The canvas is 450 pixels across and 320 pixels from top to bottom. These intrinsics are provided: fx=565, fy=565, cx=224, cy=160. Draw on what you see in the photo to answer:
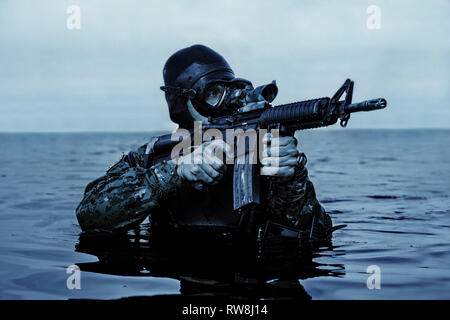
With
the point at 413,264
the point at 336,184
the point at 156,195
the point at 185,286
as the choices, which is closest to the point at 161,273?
the point at 185,286

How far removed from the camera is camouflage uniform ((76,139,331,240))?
4379 millimetres

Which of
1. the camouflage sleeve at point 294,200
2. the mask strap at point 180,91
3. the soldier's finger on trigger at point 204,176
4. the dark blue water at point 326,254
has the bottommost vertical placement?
the dark blue water at point 326,254

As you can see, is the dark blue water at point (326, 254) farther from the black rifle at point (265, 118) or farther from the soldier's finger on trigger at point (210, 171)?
the soldier's finger on trigger at point (210, 171)

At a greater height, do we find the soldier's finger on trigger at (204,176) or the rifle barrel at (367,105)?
the rifle barrel at (367,105)

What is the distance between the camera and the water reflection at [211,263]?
132 inches

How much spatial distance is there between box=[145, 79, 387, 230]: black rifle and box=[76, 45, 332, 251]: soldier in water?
13 centimetres

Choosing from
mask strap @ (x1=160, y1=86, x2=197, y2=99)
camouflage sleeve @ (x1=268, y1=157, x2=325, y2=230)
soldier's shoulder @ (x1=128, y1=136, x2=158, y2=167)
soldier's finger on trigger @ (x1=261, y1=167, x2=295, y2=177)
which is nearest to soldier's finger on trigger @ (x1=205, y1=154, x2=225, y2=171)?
soldier's finger on trigger @ (x1=261, y1=167, x2=295, y2=177)

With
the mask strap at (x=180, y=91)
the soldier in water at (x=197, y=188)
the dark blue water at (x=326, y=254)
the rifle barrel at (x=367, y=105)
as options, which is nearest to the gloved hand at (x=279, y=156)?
the soldier in water at (x=197, y=188)

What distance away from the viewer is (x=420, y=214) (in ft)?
22.8

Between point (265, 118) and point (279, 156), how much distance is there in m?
0.32

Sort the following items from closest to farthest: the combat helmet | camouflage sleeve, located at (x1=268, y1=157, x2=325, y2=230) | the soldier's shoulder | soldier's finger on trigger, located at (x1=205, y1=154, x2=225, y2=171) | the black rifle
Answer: the black rifle → soldier's finger on trigger, located at (x1=205, y1=154, x2=225, y2=171) → camouflage sleeve, located at (x1=268, y1=157, x2=325, y2=230) → the combat helmet → the soldier's shoulder

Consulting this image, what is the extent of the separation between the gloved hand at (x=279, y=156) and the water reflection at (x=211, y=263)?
644 millimetres

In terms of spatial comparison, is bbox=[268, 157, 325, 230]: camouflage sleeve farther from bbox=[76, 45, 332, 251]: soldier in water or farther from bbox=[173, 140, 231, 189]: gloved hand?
bbox=[173, 140, 231, 189]: gloved hand
